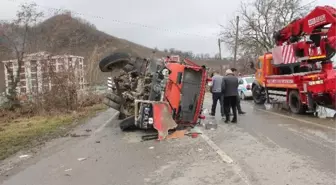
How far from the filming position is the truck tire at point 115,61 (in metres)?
11.9

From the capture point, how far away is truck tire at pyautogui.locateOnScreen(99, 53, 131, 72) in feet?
39.0

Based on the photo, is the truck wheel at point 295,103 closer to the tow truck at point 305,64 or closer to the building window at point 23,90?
the tow truck at point 305,64

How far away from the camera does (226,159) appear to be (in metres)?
6.89

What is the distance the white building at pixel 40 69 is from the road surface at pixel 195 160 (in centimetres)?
909

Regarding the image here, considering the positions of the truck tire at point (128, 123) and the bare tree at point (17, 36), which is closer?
the truck tire at point (128, 123)

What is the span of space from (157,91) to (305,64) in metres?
6.91

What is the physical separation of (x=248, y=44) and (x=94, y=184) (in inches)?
1673

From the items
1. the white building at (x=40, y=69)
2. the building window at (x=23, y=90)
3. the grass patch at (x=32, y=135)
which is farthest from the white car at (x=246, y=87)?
the building window at (x=23, y=90)

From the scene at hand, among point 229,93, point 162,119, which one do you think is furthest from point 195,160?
point 229,93

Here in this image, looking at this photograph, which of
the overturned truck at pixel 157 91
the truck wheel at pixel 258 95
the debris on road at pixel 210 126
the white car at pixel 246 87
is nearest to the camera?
the overturned truck at pixel 157 91

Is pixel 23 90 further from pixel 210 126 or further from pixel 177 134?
pixel 177 134

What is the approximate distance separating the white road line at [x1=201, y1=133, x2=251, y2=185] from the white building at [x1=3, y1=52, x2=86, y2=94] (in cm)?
1129

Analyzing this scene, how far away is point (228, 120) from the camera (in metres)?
12.3

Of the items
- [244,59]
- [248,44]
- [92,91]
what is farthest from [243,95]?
[244,59]
